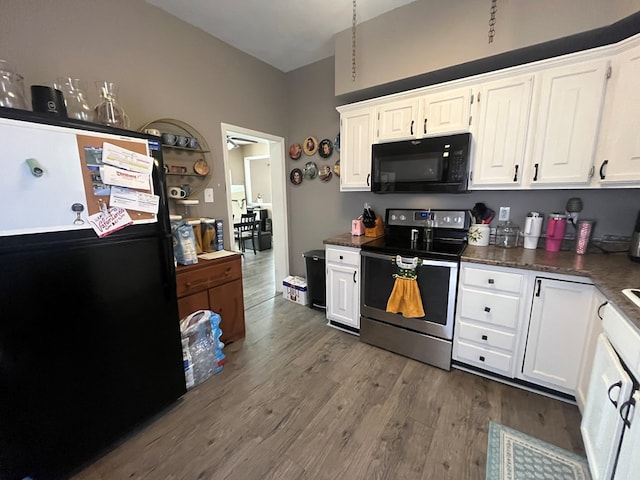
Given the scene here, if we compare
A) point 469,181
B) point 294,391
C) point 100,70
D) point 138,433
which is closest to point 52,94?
point 100,70

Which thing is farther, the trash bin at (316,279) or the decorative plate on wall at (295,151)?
the decorative plate on wall at (295,151)

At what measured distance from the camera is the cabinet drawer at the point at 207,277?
2.01 metres

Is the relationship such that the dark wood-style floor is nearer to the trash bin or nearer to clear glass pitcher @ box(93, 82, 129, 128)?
the trash bin

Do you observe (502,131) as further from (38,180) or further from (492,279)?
(38,180)

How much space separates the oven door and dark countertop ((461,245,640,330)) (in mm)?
211

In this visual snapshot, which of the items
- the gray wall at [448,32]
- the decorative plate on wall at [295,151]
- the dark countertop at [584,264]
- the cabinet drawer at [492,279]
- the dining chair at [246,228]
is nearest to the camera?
the dark countertop at [584,264]

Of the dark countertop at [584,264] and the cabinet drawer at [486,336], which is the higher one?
the dark countertop at [584,264]

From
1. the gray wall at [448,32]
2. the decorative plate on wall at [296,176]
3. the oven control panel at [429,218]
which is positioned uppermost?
the gray wall at [448,32]

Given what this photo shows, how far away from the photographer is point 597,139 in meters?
1.68

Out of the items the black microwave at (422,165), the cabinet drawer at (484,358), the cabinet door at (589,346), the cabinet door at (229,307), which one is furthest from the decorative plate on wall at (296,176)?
the cabinet door at (589,346)

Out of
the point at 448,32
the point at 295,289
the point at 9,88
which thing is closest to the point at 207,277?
the point at 295,289

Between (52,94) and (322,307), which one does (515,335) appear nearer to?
(322,307)

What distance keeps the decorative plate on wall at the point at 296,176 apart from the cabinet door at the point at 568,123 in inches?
96.0

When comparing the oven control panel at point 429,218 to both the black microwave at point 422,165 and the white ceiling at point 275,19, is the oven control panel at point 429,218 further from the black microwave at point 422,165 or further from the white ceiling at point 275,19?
the white ceiling at point 275,19
